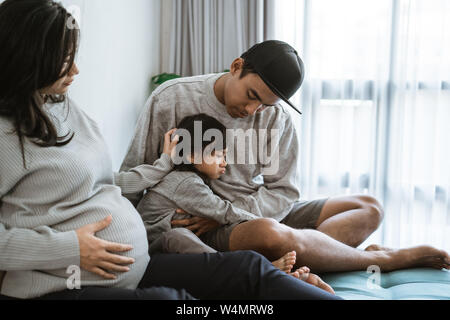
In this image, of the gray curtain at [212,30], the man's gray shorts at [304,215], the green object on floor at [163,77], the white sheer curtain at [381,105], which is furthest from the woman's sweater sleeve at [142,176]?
the white sheer curtain at [381,105]

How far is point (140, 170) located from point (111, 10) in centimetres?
102

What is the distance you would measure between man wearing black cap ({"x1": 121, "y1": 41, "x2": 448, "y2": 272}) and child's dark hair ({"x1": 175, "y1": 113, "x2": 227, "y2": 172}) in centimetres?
12

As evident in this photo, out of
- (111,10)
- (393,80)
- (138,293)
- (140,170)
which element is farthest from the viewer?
(393,80)

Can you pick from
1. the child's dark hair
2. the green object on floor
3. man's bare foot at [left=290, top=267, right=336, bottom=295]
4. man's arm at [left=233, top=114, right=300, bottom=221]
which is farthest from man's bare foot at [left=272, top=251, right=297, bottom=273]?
the green object on floor

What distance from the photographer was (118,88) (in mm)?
2252

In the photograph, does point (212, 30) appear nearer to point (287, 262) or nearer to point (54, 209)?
point (287, 262)

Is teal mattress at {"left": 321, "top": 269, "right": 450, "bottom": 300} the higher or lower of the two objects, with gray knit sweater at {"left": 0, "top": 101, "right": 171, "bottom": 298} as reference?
lower

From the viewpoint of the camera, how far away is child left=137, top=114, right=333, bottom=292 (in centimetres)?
147

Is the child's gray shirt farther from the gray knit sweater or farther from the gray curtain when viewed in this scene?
the gray curtain

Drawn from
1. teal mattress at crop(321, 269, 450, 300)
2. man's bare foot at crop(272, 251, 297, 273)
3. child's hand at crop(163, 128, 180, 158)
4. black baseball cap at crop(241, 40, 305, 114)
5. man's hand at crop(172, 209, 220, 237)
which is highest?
black baseball cap at crop(241, 40, 305, 114)

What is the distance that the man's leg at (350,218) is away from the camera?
1658 mm

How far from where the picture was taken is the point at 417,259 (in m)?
1.53
